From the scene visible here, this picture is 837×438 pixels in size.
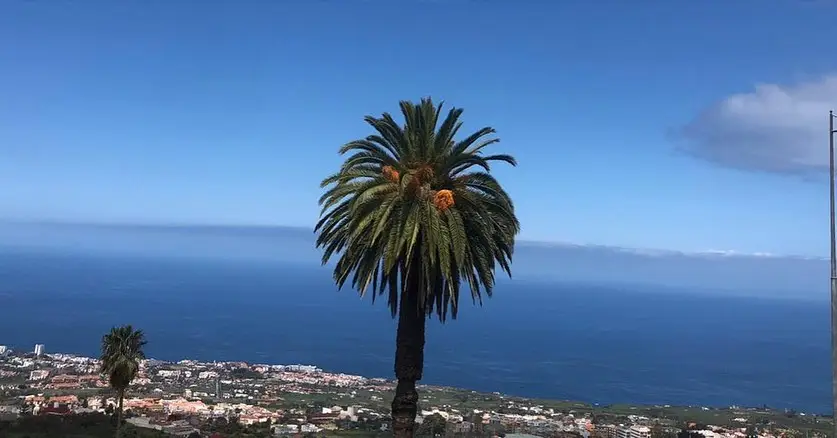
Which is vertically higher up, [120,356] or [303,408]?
[120,356]

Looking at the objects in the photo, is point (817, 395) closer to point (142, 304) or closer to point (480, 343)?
point (480, 343)

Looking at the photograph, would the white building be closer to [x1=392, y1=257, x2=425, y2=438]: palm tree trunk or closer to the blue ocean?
the blue ocean

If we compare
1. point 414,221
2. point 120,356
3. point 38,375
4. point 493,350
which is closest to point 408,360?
point 414,221

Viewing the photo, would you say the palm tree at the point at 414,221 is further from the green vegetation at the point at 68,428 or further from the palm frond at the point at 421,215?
the green vegetation at the point at 68,428

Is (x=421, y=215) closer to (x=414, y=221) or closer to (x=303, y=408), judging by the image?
(x=414, y=221)

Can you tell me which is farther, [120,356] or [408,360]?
[120,356]

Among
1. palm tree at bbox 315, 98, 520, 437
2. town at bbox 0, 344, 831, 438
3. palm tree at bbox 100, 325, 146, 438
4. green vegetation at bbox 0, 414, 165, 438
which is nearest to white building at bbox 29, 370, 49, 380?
town at bbox 0, 344, 831, 438
